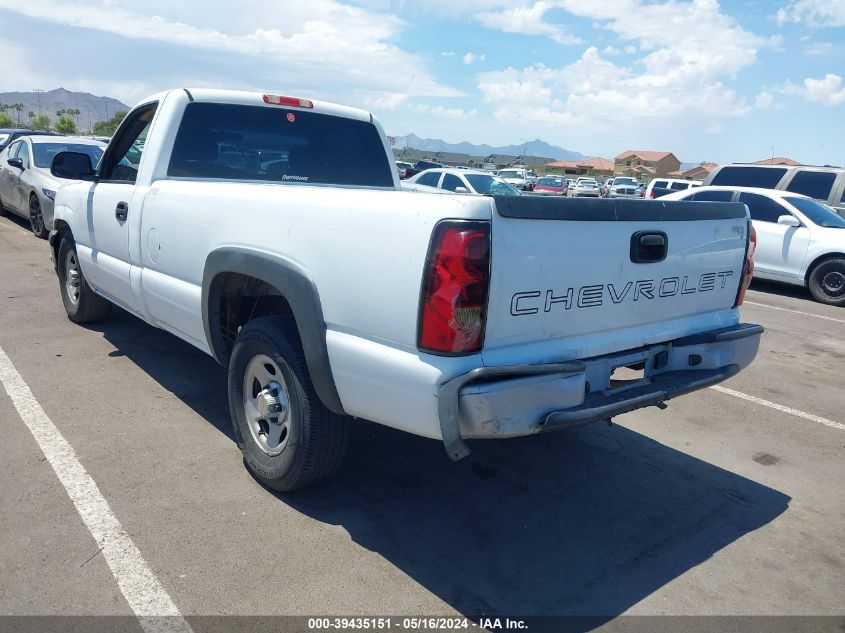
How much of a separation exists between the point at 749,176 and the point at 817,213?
2.73 metres

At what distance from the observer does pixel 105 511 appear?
330 cm

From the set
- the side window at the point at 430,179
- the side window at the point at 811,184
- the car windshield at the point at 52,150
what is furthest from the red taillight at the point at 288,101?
the side window at the point at 430,179

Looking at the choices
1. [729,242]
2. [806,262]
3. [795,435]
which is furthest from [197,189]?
[806,262]

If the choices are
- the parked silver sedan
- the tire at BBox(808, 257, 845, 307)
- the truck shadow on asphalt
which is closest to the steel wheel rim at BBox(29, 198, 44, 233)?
the parked silver sedan

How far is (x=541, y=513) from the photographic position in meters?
3.54

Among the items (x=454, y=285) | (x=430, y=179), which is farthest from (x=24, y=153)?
(x=454, y=285)

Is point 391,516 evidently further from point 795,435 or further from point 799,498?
point 795,435

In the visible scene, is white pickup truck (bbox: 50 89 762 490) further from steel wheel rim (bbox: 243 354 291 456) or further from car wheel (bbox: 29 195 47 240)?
car wheel (bbox: 29 195 47 240)

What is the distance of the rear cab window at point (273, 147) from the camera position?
14.7 ft

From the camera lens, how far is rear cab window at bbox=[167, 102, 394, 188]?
14.7ft

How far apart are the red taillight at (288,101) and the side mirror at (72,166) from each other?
1.60 m

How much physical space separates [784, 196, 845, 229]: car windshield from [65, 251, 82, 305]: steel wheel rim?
10.6 meters

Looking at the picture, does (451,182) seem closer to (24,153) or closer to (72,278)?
(24,153)

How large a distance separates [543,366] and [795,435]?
3.13 meters
